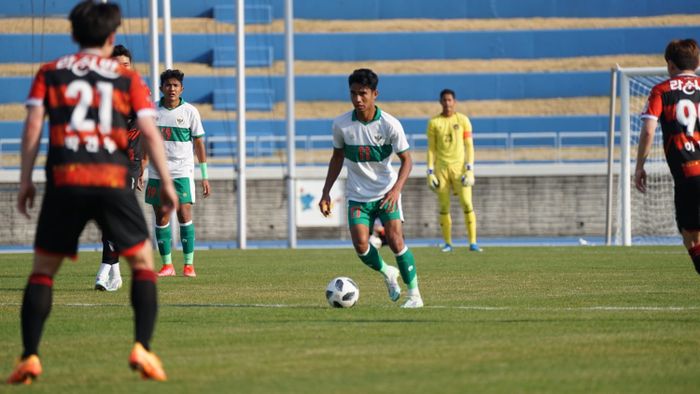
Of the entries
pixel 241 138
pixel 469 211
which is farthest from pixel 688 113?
pixel 241 138

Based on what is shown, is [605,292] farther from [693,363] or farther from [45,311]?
[45,311]

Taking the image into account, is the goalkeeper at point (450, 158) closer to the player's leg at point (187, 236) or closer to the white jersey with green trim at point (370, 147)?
the player's leg at point (187, 236)

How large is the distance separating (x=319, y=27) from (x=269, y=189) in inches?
511

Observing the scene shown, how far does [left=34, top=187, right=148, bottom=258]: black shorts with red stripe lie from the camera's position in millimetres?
6367

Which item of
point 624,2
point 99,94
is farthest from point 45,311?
point 624,2

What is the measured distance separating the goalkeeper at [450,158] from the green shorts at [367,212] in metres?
9.57

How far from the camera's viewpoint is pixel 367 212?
1055 cm

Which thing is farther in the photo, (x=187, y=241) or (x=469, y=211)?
(x=469, y=211)

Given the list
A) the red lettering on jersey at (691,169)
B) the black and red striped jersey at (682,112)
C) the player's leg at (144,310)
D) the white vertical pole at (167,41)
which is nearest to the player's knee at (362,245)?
the black and red striped jersey at (682,112)

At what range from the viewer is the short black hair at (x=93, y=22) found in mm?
6441

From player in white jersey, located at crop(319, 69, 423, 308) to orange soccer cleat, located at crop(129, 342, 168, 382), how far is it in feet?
13.8

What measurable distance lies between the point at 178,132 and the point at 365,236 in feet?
15.5

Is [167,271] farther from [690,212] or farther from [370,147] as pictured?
[690,212]

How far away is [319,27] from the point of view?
41375 mm
